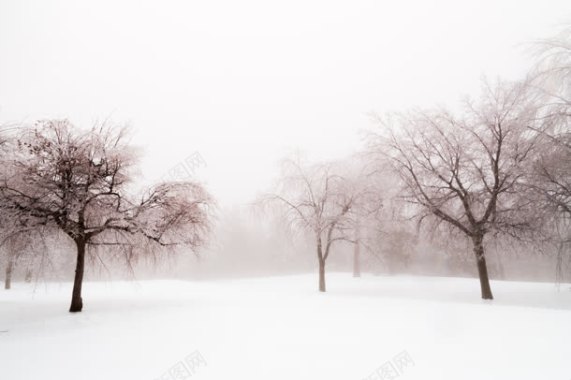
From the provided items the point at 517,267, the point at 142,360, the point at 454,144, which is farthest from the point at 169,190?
the point at 517,267

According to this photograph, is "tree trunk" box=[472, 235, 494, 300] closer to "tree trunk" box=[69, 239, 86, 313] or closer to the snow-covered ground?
the snow-covered ground

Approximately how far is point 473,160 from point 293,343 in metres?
12.2

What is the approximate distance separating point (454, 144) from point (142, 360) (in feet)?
48.5

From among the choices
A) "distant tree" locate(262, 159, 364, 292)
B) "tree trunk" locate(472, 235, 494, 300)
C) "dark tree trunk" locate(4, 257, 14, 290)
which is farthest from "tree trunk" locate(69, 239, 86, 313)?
"tree trunk" locate(472, 235, 494, 300)

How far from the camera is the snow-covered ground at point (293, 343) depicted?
233 inches

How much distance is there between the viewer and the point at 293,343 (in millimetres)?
7391

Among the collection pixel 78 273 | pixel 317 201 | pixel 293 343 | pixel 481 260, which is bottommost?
pixel 293 343

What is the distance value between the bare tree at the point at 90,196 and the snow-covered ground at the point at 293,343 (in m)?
2.79

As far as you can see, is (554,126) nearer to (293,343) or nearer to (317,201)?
(317,201)

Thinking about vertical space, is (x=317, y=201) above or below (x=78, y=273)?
above

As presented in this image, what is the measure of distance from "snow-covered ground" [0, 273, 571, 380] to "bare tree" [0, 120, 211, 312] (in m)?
2.79

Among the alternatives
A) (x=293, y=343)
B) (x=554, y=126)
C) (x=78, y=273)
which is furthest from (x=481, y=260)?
(x=78, y=273)

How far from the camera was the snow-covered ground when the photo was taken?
19.4 feet

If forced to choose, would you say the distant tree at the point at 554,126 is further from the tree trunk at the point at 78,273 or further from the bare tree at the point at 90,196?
the tree trunk at the point at 78,273
